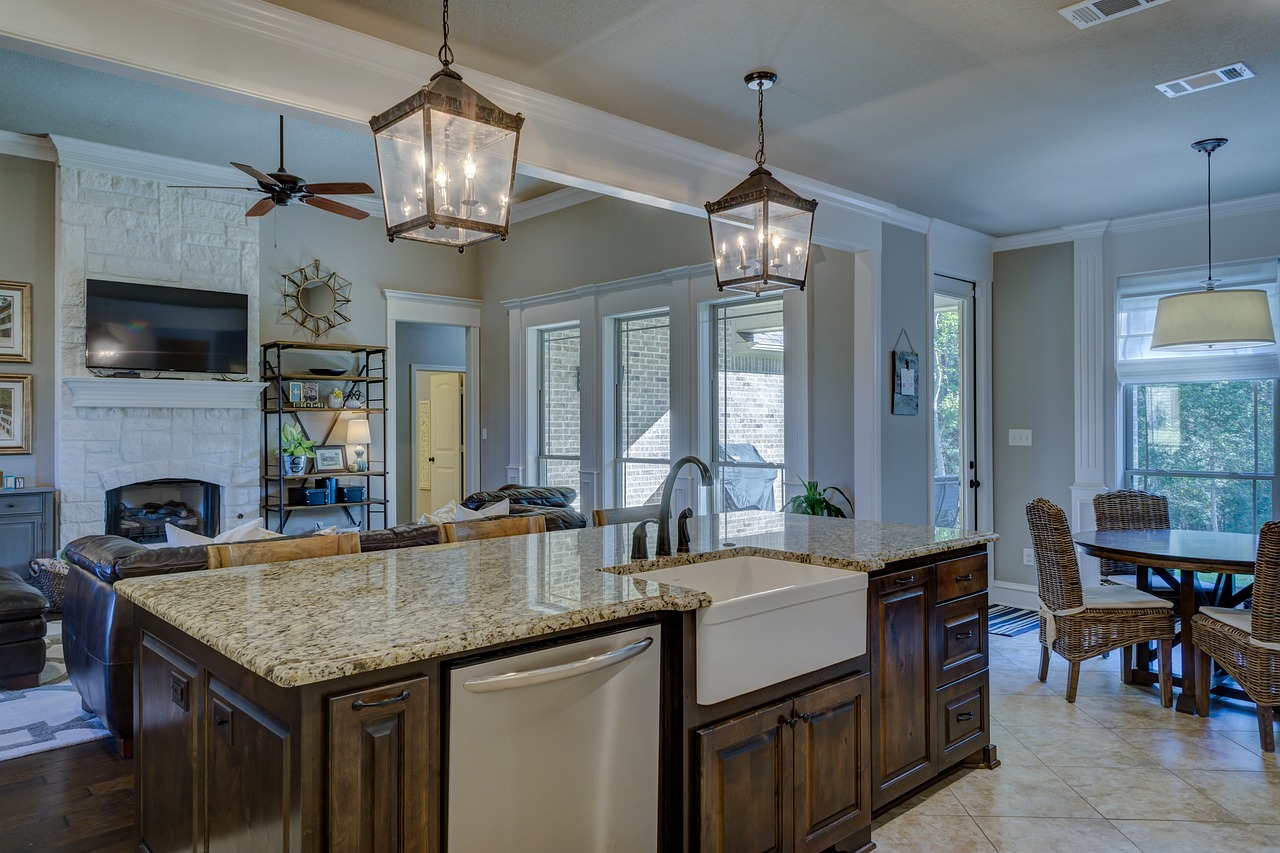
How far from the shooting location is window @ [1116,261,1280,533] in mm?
4980

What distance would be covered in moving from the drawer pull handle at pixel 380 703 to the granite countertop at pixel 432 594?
0.07m

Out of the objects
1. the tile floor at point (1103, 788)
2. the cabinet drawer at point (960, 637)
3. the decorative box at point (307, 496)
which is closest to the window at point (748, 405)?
the tile floor at point (1103, 788)

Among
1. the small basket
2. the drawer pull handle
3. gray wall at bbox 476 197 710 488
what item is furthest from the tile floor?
the small basket

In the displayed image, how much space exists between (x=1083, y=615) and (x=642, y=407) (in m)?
3.37

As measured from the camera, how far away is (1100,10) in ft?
8.66

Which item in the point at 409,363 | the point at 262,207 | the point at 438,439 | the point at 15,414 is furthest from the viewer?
the point at 438,439

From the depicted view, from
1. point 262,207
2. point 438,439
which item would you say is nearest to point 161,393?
point 262,207

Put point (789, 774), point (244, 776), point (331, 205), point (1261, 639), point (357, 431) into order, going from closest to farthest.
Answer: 1. point (244, 776)
2. point (789, 774)
3. point (1261, 639)
4. point (331, 205)
5. point (357, 431)

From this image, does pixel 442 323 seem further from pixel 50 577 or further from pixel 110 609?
pixel 110 609

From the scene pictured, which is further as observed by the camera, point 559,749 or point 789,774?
point 789,774

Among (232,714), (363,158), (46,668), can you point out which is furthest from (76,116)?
(232,714)

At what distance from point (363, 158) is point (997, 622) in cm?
547

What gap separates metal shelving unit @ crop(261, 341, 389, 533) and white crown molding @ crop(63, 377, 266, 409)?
0.79 feet

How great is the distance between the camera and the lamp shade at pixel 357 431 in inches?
276
